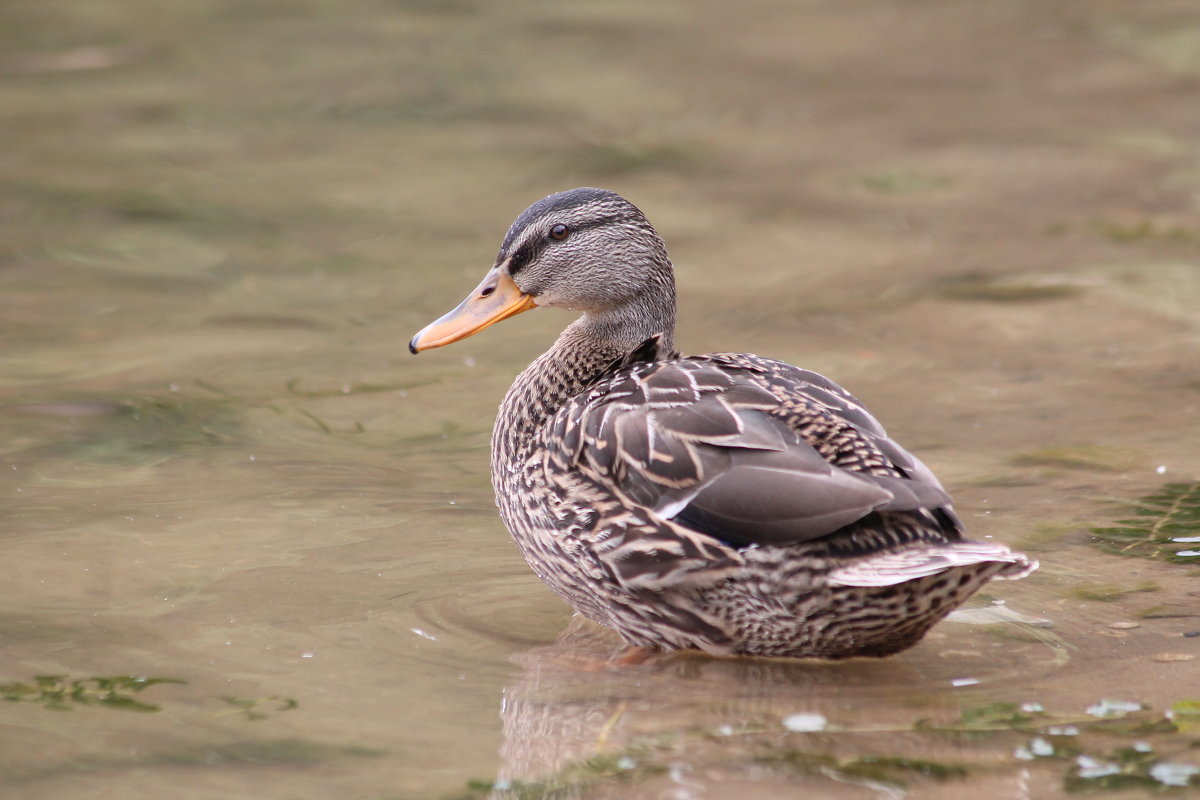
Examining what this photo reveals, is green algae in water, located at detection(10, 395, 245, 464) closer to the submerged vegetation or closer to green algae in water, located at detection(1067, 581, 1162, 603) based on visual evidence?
the submerged vegetation

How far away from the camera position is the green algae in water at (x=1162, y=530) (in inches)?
232

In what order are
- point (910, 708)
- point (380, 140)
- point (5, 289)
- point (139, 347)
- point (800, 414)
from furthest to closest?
point (380, 140)
point (5, 289)
point (139, 347)
point (800, 414)
point (910, 708)

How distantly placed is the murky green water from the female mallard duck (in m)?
0.25

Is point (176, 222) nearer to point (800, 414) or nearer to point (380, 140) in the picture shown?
point (380, 140)

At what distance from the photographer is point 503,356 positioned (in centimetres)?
825

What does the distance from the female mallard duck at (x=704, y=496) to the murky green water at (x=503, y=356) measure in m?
0.25

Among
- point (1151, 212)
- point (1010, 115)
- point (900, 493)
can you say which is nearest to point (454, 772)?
point (900, 493)

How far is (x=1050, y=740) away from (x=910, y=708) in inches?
18.0

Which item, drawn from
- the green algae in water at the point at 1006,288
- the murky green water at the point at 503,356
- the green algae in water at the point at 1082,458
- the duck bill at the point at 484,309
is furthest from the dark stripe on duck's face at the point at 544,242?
the green algae in water at the point at 1006,288

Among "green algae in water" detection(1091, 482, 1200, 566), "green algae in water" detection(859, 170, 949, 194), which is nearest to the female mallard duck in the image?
"green algae in water" detection(1091, 482, 1200, 566)

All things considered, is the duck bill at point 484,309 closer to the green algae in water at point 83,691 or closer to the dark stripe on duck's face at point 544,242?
the dark stripe on duck's face at point 544,242

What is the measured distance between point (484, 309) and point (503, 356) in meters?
2.11

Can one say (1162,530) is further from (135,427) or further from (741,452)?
(135,427)

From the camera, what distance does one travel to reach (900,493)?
4.76 m
